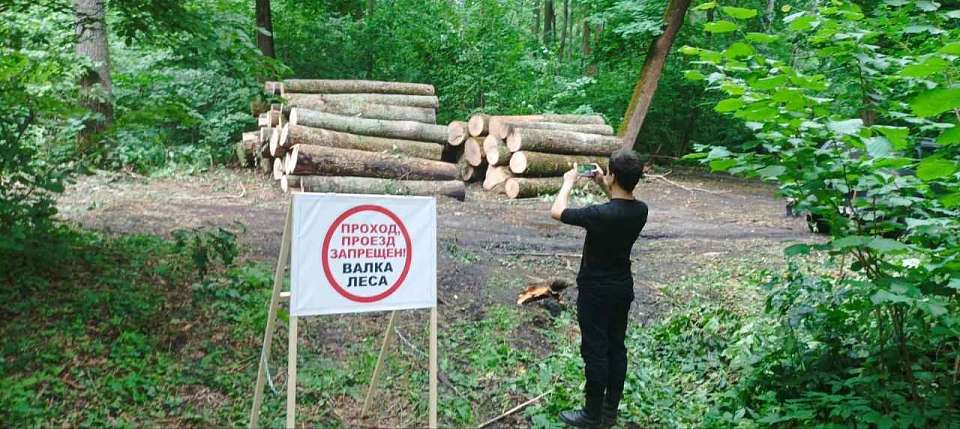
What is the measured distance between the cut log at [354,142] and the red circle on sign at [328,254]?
8154 mm

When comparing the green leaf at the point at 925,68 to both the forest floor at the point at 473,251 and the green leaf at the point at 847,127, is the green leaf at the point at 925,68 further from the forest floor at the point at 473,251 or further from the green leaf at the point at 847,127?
the forest floor at the point at 473,251

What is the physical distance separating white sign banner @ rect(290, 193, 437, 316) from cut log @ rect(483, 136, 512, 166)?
938 centimetres

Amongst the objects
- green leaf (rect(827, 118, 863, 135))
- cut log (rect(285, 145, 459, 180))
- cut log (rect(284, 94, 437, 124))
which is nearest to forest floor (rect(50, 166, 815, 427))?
cut log (rect(285, 145, 459, 180))

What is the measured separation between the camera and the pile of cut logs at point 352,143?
11.2 m

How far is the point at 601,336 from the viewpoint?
4.23 meters

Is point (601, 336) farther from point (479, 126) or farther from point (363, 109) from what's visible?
point (479, 126)

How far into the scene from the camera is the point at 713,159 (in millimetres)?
3732

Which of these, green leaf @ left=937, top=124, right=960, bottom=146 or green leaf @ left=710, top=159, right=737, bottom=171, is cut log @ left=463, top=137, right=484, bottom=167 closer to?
green leaf @ left=710, top=159, right=737, bottom=171

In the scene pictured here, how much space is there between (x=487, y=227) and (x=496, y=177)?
151 inches

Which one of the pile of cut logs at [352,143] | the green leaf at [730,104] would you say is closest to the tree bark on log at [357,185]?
the pile of cut logs at [352,143]

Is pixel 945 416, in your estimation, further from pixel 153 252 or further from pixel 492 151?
pixel 492 151

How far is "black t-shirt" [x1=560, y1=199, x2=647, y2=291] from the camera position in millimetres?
4039

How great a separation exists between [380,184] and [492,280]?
491 centimetres

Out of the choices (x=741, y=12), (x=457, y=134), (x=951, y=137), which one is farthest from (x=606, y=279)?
(x=457, y=134)
